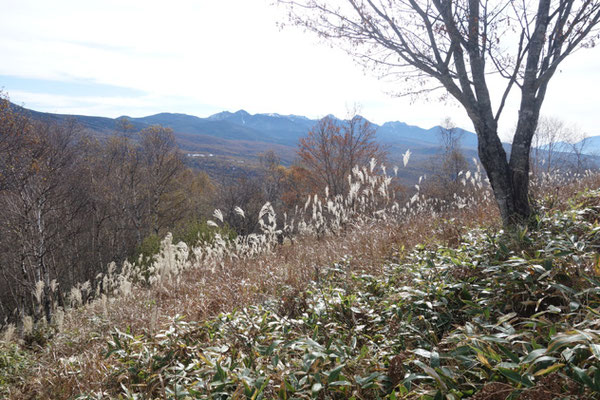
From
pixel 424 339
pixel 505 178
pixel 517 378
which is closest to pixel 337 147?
pixel 505 178

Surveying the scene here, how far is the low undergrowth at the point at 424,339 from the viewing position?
1.42 metres

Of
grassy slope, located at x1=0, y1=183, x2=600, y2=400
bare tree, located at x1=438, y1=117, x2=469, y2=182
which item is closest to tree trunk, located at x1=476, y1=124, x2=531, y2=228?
grassy slope, located at x1=0, y1=183, x2=600, y2=400

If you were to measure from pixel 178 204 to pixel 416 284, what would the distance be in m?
26.4

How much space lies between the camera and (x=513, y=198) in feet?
11.8

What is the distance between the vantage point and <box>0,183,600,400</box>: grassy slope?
1475 mm

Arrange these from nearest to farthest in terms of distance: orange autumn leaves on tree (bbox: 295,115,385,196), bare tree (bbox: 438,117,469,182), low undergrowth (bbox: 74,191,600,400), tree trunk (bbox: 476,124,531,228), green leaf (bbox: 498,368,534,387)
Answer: green leaf (bbox: 498,368,534,387) → low undergrowth (bbox: 74,191,600,400) → tree trunk (bbox: 476,124,531,228) → orange autumn leaves on tree (bbox: 295,115,385,196) → bare tree (bbox: 438,117,469,182)

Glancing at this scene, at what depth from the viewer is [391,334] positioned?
228 cm

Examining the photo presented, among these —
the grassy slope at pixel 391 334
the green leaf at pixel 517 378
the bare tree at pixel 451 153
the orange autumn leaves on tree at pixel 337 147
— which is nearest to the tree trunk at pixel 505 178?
the grassy slope at pixel 391 334

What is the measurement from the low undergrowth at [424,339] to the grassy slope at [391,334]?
0.01 m

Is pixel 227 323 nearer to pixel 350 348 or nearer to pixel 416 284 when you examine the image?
pixel 350 348

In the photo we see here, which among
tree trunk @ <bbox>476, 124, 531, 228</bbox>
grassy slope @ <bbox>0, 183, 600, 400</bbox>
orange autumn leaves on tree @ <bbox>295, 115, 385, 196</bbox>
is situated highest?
orange autumn leaves on tree @ <bbox>295, 115, 385, 196</bbox>

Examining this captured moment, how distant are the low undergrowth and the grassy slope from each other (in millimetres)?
11

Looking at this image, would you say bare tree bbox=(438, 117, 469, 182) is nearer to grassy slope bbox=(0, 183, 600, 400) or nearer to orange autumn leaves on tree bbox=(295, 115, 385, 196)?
orange autumn leaves on tree bbox=(295, 115, 385, 196)

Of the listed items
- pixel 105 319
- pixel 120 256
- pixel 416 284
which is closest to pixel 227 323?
pixel 416 284
